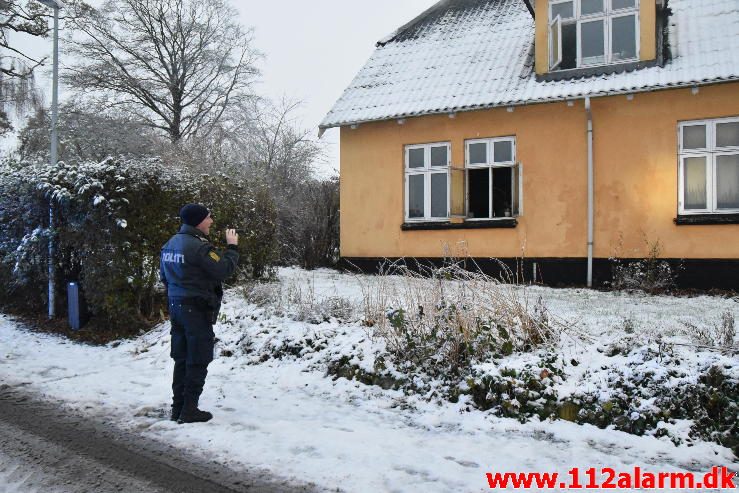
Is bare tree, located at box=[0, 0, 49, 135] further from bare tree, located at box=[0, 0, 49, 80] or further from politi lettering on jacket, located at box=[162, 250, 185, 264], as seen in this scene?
politi lettering on jacket, located at box=[162, 250, 185, 264]

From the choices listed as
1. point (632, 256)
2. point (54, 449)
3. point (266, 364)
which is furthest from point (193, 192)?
point (632, 256)

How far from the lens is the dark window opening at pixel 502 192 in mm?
12586

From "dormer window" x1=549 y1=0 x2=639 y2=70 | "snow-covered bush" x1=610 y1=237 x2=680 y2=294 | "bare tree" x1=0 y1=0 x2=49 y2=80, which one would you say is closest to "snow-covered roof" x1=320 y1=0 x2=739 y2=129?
"dormer window" x1=549 y1=0 x2=639 y2=70

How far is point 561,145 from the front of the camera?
11891mm

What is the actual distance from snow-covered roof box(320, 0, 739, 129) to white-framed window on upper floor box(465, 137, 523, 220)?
1052 millimetres

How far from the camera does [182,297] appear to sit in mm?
4984

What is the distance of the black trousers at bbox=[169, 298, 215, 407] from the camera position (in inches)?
195

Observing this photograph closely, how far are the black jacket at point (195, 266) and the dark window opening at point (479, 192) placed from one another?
8.54 meters

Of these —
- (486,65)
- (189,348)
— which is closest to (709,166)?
(486,65)

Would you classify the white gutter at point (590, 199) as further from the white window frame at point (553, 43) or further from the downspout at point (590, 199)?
the white window frame at point (553, 43)

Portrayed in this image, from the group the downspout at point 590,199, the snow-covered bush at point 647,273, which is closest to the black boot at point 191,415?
the snow-covered bush at point 647,273

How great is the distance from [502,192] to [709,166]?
12.8 ft

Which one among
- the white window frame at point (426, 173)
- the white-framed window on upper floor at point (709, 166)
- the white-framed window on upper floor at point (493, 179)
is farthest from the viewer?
the white window frame at point (426, 173)

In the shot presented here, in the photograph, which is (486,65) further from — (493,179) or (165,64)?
(165,64)
